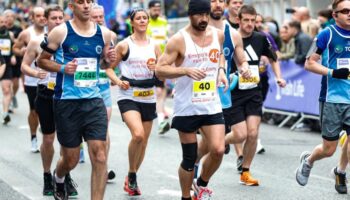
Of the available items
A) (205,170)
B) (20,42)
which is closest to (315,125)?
(20,42)

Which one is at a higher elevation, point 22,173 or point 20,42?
point 20,42

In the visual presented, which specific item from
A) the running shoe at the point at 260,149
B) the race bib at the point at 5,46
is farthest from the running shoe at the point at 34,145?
the race bib at the point at 5,46

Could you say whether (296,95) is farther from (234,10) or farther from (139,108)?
(139,108)

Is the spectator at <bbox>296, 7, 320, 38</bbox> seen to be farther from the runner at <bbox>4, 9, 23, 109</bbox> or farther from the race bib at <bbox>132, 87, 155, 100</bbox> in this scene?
the race bib at <bbox>132, 87, 155, 100</bbox>

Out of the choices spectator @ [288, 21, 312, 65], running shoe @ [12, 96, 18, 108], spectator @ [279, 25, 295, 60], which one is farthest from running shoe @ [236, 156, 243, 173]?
running shoe @ [12, 96, 18, 108]

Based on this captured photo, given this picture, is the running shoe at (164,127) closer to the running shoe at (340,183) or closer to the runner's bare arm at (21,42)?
the runner's bare arm at (21,42)

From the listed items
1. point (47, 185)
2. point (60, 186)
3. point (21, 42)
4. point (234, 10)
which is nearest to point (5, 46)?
point (21, 42)

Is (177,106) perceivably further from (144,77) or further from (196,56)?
(144,77)

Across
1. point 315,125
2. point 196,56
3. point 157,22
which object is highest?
point 196,56

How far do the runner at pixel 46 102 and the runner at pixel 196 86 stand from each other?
169cm

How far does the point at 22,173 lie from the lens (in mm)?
11688

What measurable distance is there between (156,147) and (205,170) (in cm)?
534

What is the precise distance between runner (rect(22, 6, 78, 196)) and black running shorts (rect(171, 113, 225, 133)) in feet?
5.59

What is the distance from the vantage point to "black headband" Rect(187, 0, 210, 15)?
8516 mm
